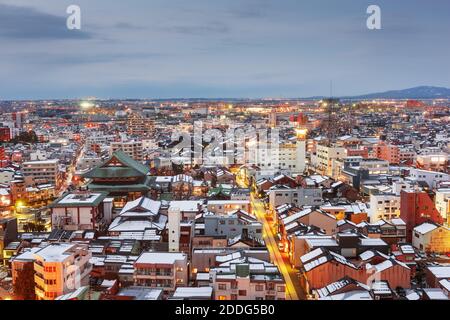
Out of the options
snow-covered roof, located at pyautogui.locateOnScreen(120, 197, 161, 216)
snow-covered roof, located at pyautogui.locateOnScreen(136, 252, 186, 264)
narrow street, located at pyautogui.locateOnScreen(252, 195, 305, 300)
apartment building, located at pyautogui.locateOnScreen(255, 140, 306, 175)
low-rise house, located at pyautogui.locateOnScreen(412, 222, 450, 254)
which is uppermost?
apartment building, located at pyautogui.locateOnScreen(255, 140, 306, 175)

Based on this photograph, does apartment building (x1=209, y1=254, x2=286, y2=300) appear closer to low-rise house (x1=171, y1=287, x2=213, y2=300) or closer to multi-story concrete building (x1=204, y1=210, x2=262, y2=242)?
low-rise house (x1=171, y1=287, x2=213, y2=300)

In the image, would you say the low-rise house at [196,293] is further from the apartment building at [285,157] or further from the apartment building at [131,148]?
the apartment building at [131,148]

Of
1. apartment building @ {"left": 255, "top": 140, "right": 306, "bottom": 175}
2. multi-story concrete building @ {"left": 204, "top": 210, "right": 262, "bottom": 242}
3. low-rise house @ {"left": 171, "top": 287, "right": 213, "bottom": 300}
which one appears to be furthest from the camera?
→ apartment building @ {"left": 255, "top": 140, "right": 306, "bottom": 175}

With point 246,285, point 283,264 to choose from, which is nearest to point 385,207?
point 283,264

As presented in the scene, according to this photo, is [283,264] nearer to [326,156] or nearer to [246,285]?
[246,285]
